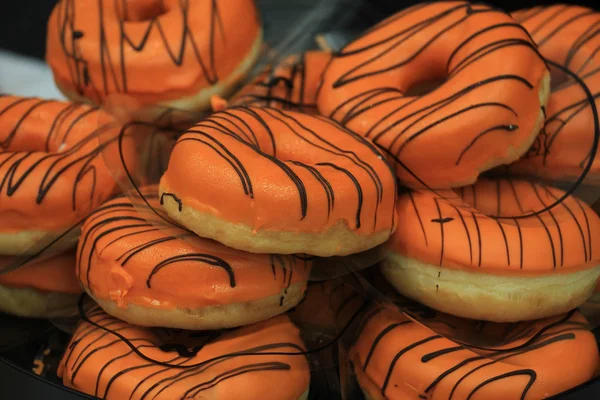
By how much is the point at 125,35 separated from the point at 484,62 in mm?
706

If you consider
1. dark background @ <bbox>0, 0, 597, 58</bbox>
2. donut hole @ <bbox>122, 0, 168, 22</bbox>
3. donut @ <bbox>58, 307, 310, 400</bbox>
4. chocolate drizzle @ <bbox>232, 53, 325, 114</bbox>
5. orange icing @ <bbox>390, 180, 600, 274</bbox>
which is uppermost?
donut hole @ <bbox>122, 0, 168, 22</bbox>

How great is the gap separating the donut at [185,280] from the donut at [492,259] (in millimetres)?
179

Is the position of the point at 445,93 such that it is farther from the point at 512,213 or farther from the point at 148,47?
the point at 148,47

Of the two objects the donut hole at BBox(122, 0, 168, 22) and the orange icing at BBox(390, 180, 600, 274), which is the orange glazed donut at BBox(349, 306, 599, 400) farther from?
the donut hole at BBox(122, 0, 168, 22)

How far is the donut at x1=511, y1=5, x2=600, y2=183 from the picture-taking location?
110cm

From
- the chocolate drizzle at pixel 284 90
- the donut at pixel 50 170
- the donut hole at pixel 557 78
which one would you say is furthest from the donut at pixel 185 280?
the donut hole at pixel 557 78

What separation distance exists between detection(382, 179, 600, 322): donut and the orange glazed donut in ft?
0.13

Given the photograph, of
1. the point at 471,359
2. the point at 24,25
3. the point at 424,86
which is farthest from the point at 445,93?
the point at 24,25

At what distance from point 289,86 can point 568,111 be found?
525mm

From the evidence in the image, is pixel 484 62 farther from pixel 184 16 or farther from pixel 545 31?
pixel 184 16

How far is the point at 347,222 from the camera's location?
0.91m

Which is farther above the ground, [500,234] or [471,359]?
[500,234]

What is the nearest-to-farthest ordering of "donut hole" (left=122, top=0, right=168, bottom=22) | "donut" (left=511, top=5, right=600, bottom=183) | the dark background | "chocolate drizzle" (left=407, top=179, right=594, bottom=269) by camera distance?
"chocolate drizzle" (left=407, top=179, right=594, bottom=269)
"donut" (left=511, top=5, right=600, bottom=183)
"donut hole" (left=122, top=0, right=168, bottom=22)
the dark background

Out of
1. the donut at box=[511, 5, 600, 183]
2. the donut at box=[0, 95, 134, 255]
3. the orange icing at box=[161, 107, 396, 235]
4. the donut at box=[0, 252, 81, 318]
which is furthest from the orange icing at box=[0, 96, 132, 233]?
the donut at box=[511, 5, 600, 183]
